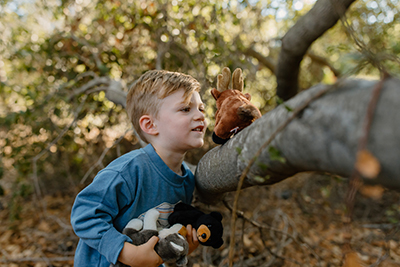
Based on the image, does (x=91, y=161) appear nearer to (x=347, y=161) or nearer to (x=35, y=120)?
(x=35, y=120)

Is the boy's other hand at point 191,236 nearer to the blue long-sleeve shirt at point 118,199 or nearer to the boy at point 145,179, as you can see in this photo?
the boy at point 145,179

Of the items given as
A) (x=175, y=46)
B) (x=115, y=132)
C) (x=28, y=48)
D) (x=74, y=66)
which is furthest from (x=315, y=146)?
(x=28, y=48)

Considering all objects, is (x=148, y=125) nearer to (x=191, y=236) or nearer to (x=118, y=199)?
(x=118, y=199)

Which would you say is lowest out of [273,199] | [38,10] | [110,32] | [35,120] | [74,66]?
[273,199]

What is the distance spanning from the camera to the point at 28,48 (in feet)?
11.4

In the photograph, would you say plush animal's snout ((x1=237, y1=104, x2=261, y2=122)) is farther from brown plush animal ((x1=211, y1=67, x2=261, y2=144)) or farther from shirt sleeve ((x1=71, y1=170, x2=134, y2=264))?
shirt sleeve ((x1=71, y1=170, x2=134, y2=264))

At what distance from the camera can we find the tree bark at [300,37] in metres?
2.32

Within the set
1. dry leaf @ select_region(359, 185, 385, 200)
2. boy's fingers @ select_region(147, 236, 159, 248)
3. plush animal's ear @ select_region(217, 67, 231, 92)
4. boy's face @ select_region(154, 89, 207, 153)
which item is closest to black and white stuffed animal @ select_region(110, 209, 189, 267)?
boy's fingers @ select_region(147, 236, 159, 248)

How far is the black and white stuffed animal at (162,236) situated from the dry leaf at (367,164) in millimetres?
968

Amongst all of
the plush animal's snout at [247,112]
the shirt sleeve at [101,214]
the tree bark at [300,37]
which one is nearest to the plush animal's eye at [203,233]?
the shirt sleeve at [101,214]

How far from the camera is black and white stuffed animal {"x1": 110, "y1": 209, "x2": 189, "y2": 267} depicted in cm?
131

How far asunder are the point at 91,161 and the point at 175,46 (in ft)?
6.90

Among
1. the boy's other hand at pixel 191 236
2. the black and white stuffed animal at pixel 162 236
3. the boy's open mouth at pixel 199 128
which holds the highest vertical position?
the boy's open mouth at pixel 199 128

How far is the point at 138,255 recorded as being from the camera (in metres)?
1.28
